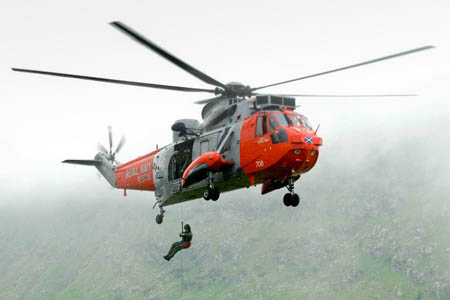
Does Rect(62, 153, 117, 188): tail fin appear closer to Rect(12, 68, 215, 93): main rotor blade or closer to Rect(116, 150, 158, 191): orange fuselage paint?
Rect(116, 150, 158, 191): orange fuselage paint

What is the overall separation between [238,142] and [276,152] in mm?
3193

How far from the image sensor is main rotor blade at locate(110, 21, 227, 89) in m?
20.4

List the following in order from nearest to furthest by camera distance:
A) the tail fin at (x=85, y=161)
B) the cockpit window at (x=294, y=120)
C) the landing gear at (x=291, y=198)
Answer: the cockpit window at (x=294, y=120) < the landing gear at (x=291, y=198) < the tail fin at (x=85, y=161)

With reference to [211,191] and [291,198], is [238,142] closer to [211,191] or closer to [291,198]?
A: [211,191]

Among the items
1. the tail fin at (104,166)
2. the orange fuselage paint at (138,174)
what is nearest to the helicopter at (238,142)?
the orange fuselage paint at (138,174)

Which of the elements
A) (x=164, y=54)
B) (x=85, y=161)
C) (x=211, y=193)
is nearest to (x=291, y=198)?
(x=211, y=193)

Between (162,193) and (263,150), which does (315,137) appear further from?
(162,193)

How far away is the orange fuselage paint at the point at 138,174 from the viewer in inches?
1558

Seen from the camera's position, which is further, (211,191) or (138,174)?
(138,174)

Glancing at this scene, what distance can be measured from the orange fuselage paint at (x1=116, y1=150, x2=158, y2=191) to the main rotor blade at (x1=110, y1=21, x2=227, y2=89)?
Answer: 12.6 metres

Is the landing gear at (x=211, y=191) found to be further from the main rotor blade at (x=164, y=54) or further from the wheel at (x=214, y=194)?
the main rotor blade at (x=164, y=54)

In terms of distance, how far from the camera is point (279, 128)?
2770 cm

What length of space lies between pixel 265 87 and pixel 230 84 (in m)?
2.25

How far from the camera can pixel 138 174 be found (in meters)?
41.3
